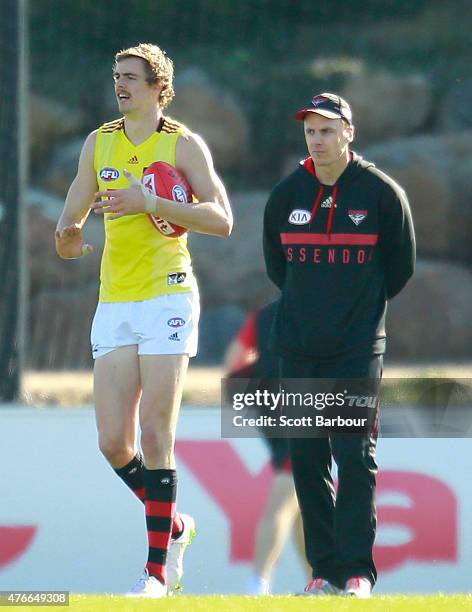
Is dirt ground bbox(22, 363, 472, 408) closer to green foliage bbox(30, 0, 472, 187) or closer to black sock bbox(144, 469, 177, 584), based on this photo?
black sock bbox(144, 469, 177, 584)

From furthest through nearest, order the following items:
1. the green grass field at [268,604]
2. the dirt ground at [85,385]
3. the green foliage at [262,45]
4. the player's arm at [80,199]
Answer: the green foliage at [262,45]
the dirt ground at [85,385]
the player's arm at [80,199]
the green grass field at [268,604]

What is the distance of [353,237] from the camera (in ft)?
15.0

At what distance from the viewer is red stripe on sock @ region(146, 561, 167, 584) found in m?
4.55

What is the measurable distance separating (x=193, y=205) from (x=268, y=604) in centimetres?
130

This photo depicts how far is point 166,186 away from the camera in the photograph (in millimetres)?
4613

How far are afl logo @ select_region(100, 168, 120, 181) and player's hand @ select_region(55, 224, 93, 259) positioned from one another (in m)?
0.18

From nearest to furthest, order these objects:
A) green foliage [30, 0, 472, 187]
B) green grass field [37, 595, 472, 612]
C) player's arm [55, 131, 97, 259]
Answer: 1. green grass field [37, 595, 472, 612]
2. player's arm [55, 131, 97, 259]
3. green foliage [30, 0, 472, 187]

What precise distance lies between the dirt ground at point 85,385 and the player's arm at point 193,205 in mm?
1591

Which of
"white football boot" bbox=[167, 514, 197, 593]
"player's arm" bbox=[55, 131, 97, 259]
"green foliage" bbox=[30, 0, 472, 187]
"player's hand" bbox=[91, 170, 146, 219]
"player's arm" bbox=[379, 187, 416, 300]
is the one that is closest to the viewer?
"player's hand" bbox=[91, 170, 146, 219]

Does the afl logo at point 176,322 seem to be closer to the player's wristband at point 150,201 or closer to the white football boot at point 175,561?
the player's wristband at point 150,201

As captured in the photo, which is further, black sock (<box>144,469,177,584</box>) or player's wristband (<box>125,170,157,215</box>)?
black sock (<box>144,469,177,584</box>)

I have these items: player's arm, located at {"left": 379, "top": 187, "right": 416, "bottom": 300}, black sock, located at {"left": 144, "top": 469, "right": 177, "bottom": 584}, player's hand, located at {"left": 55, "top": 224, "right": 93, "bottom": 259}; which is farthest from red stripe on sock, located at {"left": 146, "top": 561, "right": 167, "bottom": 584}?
player's arm, located at {"left": 379, "top": 187, "right": 416, "bottom": 300}

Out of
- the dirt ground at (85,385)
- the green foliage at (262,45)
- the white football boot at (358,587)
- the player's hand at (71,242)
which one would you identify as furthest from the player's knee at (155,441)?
the green foliage at (262,45)

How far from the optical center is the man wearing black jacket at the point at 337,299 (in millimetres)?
4492
